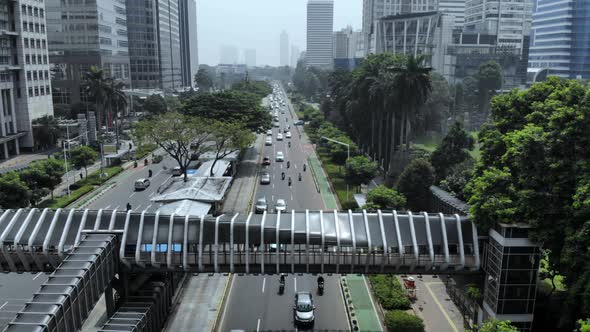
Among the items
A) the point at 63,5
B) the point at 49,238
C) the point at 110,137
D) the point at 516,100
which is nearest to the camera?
the point at 49,238

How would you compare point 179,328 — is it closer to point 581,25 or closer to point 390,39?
point 390,39

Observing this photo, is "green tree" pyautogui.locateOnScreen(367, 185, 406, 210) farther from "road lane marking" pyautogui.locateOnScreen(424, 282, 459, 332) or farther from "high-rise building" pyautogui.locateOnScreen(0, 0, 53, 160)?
"high-rise building" pyautogui.locateOnScreen(0, 0, 53, 160)

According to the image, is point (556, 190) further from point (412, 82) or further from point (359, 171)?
point (412, 82)

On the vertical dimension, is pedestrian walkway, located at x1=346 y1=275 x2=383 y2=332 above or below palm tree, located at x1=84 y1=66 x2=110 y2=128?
below

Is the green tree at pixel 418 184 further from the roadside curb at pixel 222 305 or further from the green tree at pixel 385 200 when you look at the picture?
the roadside curb at pixel 222 305

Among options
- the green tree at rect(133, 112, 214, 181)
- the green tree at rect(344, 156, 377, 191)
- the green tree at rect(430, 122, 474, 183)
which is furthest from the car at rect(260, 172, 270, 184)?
the green tree at rect(430, 122, 474, 183)

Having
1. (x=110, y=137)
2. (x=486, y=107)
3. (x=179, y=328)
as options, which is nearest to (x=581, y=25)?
A: (x=486, y=107)
